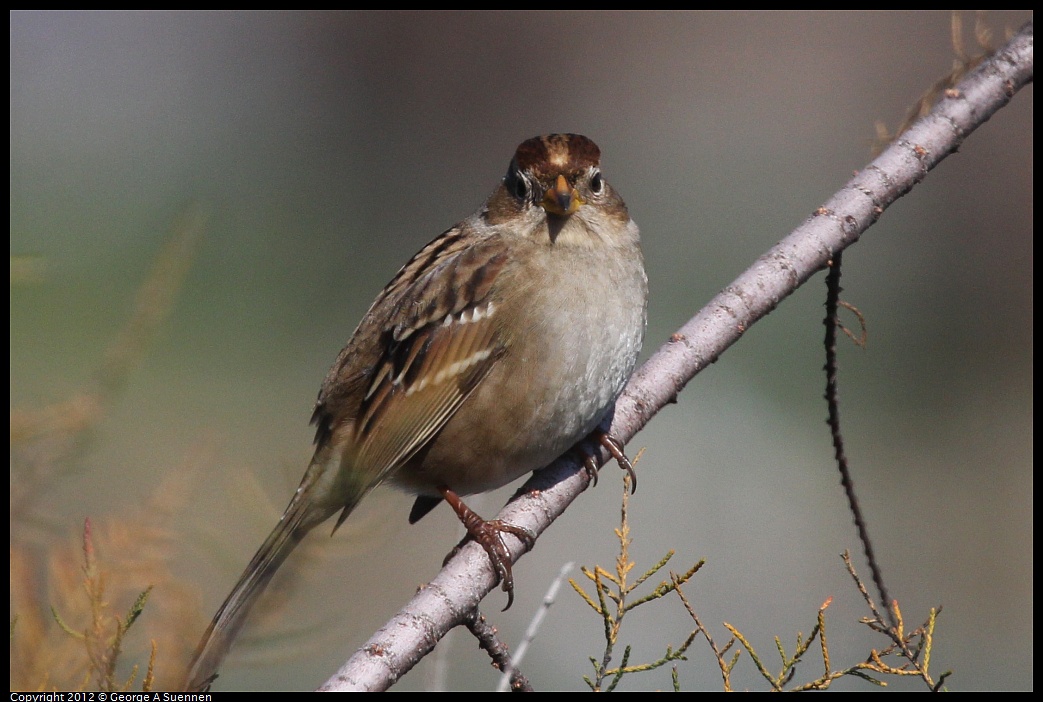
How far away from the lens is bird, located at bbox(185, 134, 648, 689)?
268 centimetres

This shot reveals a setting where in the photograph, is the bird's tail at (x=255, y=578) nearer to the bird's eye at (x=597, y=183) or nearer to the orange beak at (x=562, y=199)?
the orange beak at (x=562, y=199)

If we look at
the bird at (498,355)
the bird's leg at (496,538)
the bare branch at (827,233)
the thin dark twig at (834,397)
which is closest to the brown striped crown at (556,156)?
the bird at (498,355)

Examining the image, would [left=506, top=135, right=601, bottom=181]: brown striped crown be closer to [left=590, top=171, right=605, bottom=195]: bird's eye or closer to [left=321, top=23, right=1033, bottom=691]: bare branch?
[left=590, top=171, right=605, bottom=195]: bird's eye

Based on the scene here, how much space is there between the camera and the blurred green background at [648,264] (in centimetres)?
592

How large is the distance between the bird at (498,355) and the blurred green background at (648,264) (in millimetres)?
455

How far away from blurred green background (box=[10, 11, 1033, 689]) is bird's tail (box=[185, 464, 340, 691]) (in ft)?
0.74

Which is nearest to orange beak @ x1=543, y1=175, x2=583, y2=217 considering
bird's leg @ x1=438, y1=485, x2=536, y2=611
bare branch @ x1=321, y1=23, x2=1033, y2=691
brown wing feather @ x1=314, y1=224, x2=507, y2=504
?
brown wing feather @ x1=314, y1=224, x2=507, y2=504

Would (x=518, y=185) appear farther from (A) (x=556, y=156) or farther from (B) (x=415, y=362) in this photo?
(B) (x=415, y=362)

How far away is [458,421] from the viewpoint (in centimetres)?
278

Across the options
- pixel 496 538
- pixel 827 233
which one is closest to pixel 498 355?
pixel 496 538

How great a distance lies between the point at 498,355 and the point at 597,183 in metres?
0.58

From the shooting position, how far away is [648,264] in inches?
322

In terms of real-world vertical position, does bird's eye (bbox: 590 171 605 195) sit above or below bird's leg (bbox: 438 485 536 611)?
above
